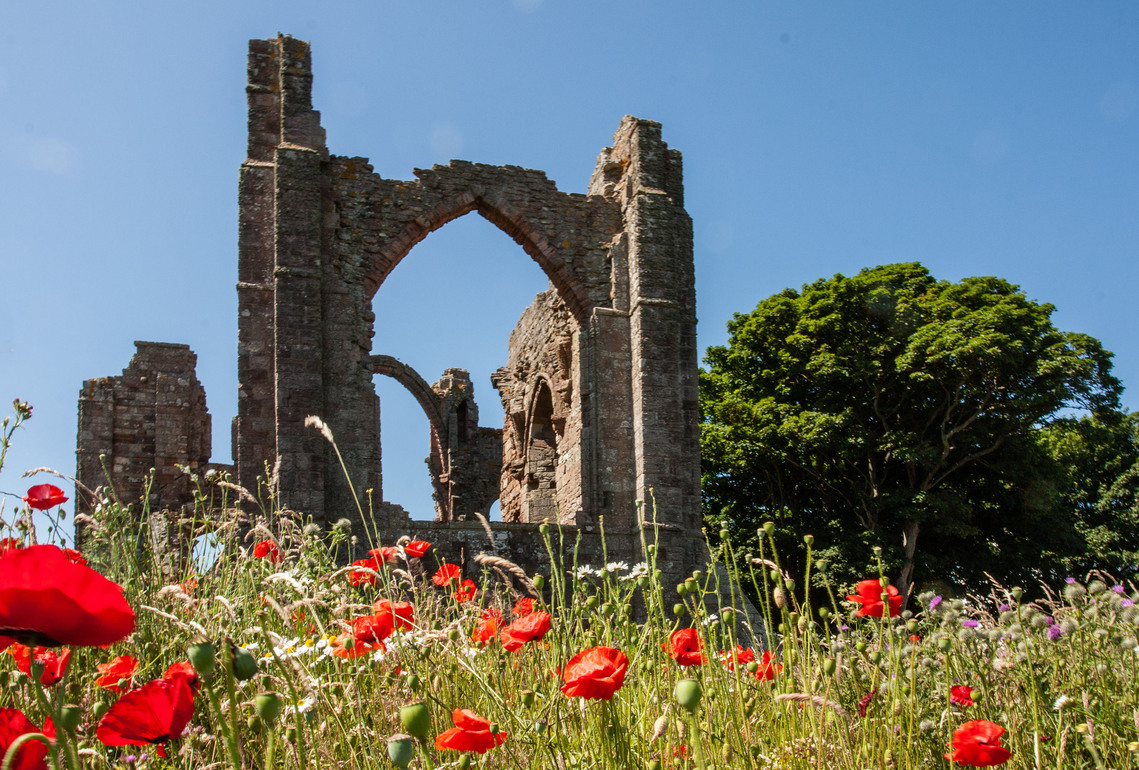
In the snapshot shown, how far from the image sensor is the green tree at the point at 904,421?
19.6 m

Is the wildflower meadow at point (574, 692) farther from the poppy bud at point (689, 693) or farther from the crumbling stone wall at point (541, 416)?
the crumbling stone wall at point (541, 416)

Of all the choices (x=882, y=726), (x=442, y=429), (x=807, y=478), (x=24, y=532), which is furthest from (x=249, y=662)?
(x=442, y=429)

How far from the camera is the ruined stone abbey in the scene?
1290cm

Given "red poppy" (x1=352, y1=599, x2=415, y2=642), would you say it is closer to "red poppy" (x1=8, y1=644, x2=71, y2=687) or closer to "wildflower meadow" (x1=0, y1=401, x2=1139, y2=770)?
"wildflower meadow" (x1=0, y1=401, x2=1139, y2=770)

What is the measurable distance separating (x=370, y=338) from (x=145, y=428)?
3.94m

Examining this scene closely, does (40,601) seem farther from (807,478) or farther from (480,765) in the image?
(807,478)

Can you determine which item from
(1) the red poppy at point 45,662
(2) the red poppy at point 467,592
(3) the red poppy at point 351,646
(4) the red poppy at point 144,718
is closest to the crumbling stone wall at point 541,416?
(2) the red poppy at point 467,592

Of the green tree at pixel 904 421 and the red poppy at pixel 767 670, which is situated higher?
the green tree at pixel 904 421

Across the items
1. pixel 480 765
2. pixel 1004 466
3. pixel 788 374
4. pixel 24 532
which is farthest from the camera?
pixel 788 374

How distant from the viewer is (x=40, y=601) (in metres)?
1.28

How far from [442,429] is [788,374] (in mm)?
8170

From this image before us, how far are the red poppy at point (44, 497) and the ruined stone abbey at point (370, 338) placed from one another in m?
8.40

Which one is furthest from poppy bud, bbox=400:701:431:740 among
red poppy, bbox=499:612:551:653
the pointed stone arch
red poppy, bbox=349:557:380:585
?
the pointed stone arch

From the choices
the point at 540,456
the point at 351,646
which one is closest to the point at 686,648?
the point at 351,646
